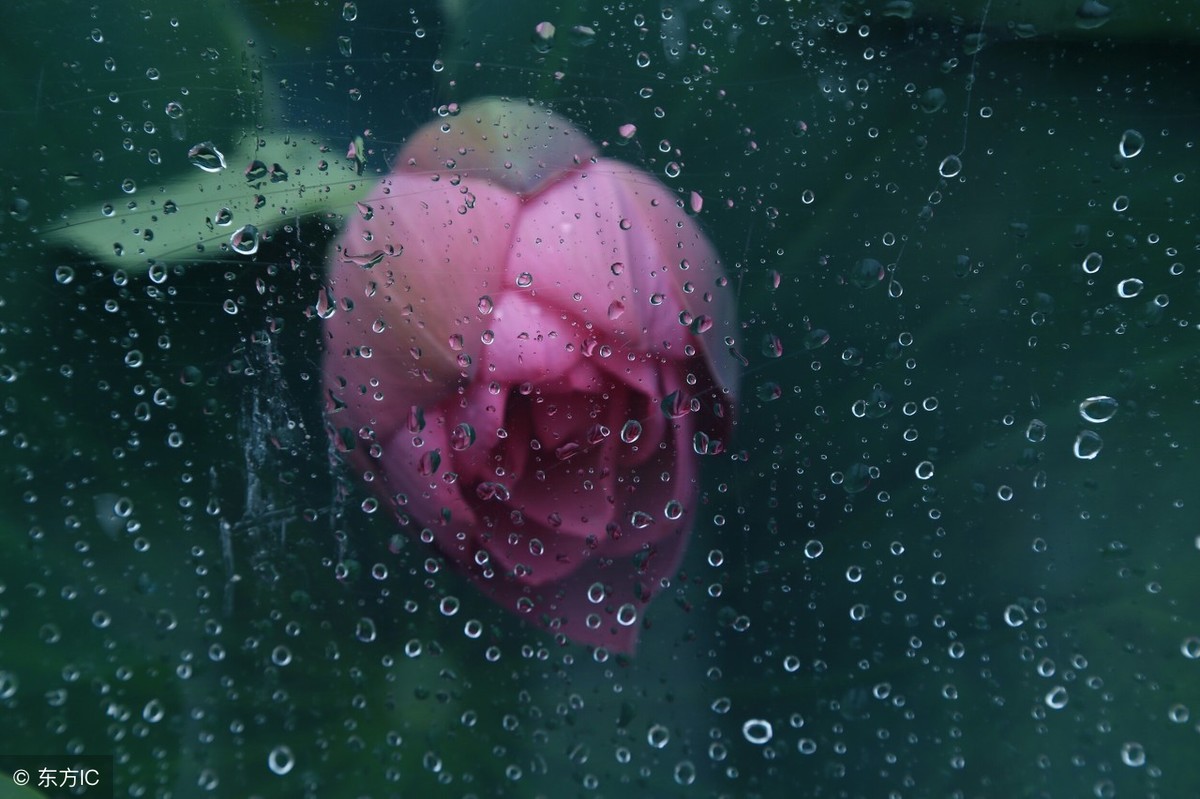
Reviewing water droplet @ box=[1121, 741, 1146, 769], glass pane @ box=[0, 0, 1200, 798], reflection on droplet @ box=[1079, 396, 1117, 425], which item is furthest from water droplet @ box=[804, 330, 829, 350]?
water droplet @ box=[1121, 741, 1146, 769]

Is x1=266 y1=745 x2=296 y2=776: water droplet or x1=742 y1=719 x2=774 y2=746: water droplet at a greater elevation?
x1=266 y1=745 x2=296 y2=776: water droplet

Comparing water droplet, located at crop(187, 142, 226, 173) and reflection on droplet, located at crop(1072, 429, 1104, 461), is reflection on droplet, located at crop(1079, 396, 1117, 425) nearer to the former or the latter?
reflection on droplet, located at crop(1072, 429, 1104, 461)

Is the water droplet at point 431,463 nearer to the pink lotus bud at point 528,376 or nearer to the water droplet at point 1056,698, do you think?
the pink lotus bud at point 528,376

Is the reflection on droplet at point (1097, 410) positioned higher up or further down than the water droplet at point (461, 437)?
further down

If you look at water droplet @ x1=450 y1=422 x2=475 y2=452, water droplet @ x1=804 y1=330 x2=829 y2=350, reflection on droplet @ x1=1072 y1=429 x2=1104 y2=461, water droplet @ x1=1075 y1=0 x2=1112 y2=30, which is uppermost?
water droplet @ x1=1075 y1=0 x2=1112 y2=30

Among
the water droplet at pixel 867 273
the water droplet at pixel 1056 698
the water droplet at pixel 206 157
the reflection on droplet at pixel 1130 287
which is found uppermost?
the water droplet at pixel 206 157

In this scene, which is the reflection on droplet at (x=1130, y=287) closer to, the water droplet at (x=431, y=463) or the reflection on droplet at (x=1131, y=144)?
the reflection on droplet at (x=1131, y=144)

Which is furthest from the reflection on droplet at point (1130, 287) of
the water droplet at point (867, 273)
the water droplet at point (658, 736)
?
the water droplet at point (658, 736)
